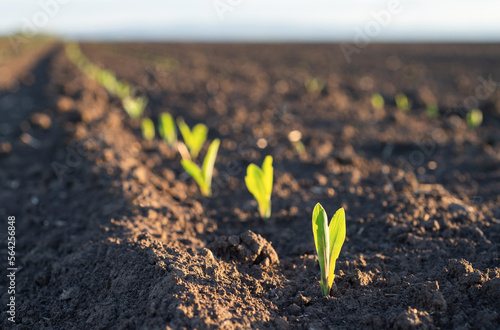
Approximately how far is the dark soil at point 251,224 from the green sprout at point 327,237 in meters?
0.14

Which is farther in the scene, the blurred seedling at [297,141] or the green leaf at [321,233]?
the blurred seedling at [297,141]

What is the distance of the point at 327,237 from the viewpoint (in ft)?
4.94

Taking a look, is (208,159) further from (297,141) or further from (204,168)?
(297,141)

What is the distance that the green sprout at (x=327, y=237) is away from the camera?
1.52 meters

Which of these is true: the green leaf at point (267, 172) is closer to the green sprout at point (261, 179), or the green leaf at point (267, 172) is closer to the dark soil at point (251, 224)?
the green sprout at point (261, 179)

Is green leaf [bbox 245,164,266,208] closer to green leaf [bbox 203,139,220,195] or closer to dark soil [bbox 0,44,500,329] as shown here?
dark soil [bbox 0,44,500,329]

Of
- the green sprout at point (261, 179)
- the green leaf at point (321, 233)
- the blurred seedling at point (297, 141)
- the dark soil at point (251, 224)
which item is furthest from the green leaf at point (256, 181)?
the blurred seedling at point (297, 141)

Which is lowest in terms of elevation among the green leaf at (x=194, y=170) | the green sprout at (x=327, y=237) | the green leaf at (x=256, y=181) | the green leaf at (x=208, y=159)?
the green sprout at (x=327, y=237)

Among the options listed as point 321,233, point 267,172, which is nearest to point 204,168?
point 267,172

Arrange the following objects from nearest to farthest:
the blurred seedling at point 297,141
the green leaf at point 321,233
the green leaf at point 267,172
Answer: the green leaf at point 321,233
the green leaf at point 267,172
the blurred seedling at point 297,141

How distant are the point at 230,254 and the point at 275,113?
11.2 ft

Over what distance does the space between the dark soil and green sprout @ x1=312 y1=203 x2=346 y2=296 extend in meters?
0.14

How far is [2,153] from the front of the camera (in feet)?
11.9

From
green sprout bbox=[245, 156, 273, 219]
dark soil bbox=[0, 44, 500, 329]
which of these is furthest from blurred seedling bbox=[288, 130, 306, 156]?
green sprout bbox=[245, 156, 273, 219]
